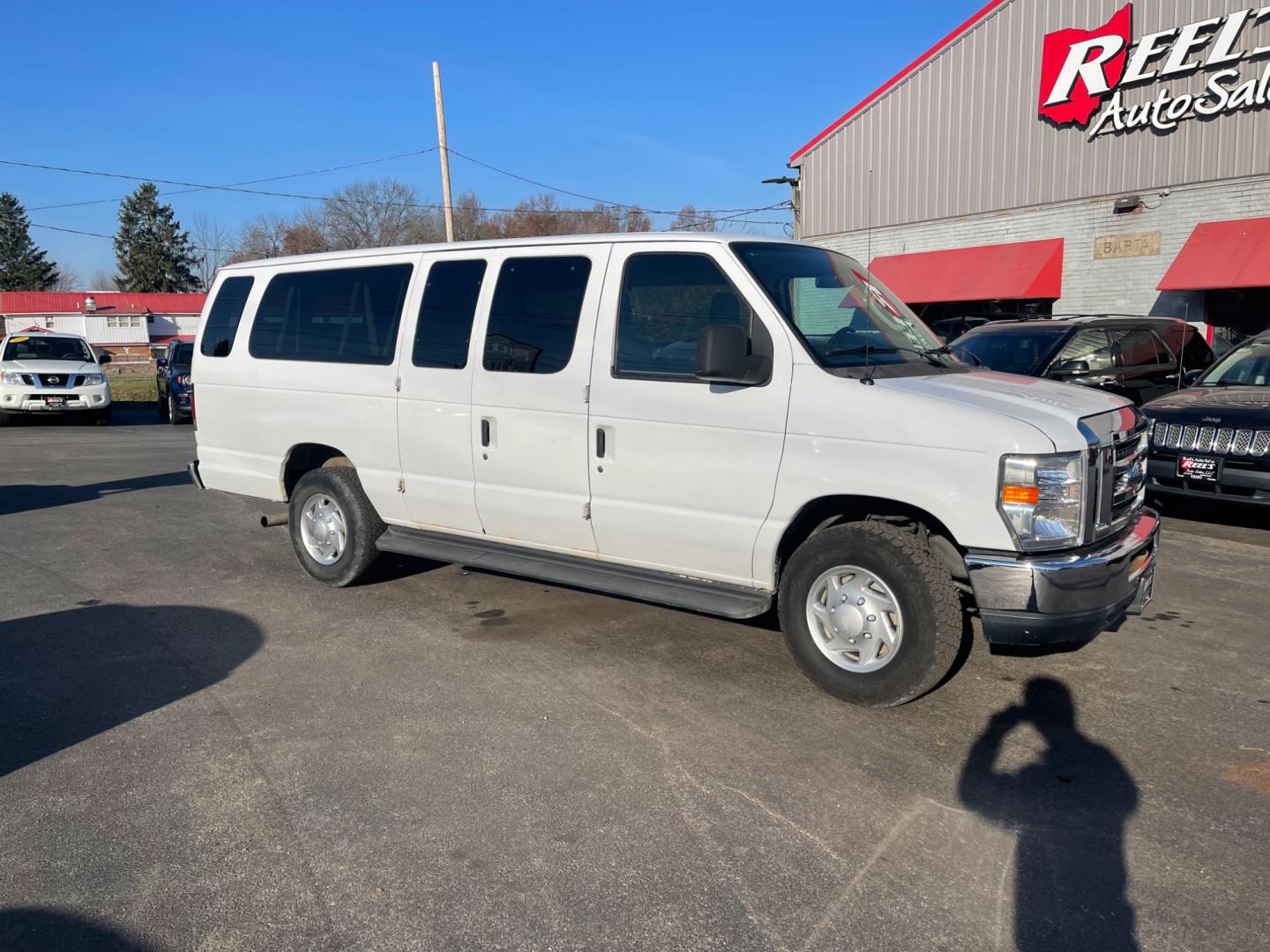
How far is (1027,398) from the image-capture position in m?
4.57

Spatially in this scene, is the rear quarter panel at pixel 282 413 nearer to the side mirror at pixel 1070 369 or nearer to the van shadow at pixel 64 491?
the van shadow at pixel 64 491

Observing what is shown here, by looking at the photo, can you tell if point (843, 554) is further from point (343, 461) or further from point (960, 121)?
point (960, 121)

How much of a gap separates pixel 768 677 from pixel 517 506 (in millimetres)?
1738

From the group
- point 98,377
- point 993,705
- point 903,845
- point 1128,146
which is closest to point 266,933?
point 903,845

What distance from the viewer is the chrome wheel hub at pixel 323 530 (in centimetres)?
689

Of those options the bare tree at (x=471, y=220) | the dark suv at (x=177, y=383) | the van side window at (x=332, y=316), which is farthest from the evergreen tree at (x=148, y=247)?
the van side window at (x=332, y=316)

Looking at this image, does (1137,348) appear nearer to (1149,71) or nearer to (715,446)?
(715,446)

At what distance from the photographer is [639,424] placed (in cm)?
521

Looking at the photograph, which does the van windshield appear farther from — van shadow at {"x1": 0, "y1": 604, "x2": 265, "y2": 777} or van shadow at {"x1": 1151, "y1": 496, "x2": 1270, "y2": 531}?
van shadow at {"x1": 1151, "y1": 496, "x2": 1270, "y2": 531}

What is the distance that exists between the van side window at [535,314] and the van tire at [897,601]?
1795 mm

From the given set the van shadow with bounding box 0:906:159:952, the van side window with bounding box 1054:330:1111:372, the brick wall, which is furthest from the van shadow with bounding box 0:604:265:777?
the brick wall

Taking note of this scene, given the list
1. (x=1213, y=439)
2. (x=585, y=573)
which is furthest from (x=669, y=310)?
(x=1213, y=439)

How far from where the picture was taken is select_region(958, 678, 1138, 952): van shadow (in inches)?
120

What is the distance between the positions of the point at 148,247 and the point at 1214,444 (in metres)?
96.1
